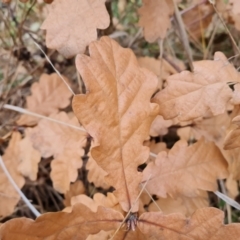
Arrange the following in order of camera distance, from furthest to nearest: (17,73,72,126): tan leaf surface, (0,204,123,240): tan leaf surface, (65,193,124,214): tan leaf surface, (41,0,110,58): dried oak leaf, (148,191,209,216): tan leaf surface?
(17,73,72,126): tan leaf surface
(148,191,209,216): tan leaf surface
(65,193,124,214): tan leaf surface
(41,0,110,58): dried oak leaf
(0,204,123,240): tan leaf surface

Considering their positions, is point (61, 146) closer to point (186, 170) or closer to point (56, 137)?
point (56, 137)

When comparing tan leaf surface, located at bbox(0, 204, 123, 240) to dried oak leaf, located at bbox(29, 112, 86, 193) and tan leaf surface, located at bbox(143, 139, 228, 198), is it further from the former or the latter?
dried oak leaf, located at bbox(29, 112, 86, 193)

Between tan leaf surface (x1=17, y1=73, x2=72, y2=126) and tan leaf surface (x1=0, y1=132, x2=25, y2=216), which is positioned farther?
tan leaf surface (x1=17, y1=73, x2=72, y2=126)

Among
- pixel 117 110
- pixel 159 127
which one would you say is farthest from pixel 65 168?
pixel 117 110

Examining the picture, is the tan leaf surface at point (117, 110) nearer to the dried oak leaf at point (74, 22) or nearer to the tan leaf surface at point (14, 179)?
the dried oak leaf at point (74, 22)

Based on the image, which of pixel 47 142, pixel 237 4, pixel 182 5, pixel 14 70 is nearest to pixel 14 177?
pixel 47 142

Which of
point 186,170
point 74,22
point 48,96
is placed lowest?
point 186,170

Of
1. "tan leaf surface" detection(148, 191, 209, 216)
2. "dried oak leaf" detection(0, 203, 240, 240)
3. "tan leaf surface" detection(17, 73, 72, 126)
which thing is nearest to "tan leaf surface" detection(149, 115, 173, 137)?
"tan leaf surface" detection(148, 191, 209, 216)
